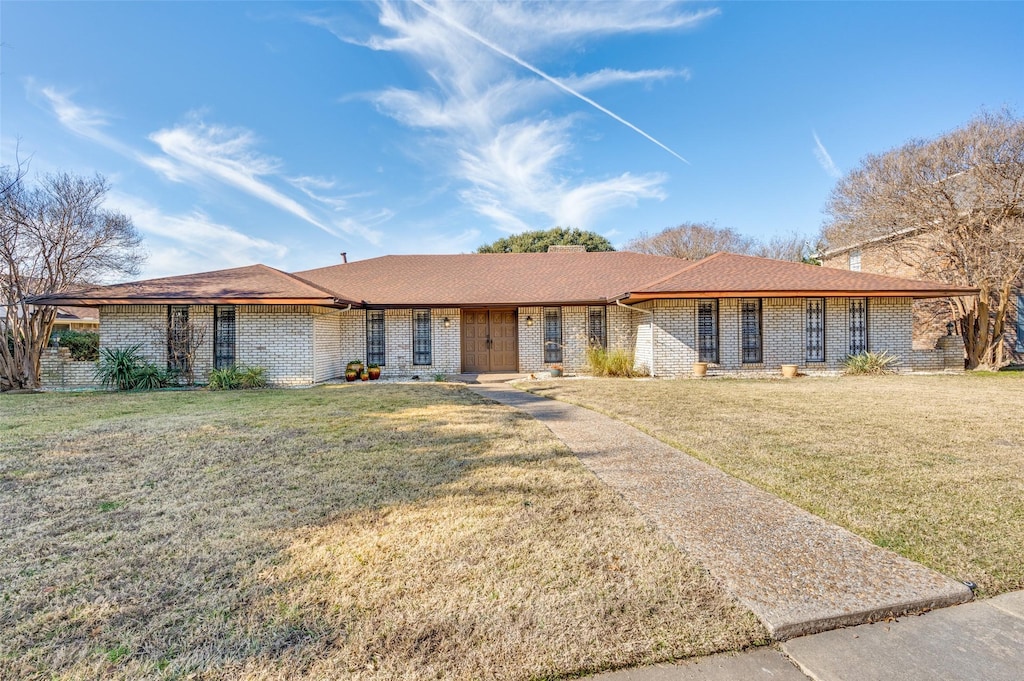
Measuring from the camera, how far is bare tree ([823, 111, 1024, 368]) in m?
13.5

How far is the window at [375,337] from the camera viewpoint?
14.9 meters

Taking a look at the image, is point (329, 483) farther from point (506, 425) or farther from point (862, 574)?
point (862, 574)

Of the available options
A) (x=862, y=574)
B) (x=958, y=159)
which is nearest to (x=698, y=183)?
(x=958, y=159)

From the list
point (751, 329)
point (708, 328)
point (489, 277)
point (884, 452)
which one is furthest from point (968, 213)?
point (489, 277)

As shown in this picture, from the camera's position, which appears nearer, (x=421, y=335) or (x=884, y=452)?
(x=884, y=452)

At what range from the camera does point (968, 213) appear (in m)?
14.0

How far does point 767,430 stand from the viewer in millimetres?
6023

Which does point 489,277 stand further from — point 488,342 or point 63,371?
point 63,371

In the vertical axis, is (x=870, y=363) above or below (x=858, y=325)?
below

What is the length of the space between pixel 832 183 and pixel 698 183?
502 cm

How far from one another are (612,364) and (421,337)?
617 centimetres

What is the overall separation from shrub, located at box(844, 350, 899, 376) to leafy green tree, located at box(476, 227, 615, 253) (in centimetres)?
2097

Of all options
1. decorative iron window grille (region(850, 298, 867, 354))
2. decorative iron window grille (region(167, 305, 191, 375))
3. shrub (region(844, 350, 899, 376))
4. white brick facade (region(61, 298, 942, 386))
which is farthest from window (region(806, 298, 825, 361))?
decorative iron window grille (region(167, 305, 191, 375))

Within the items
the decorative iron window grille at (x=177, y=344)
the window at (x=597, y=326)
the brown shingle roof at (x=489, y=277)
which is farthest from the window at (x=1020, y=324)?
the decorative iron window grille at (x=177, y=344)
